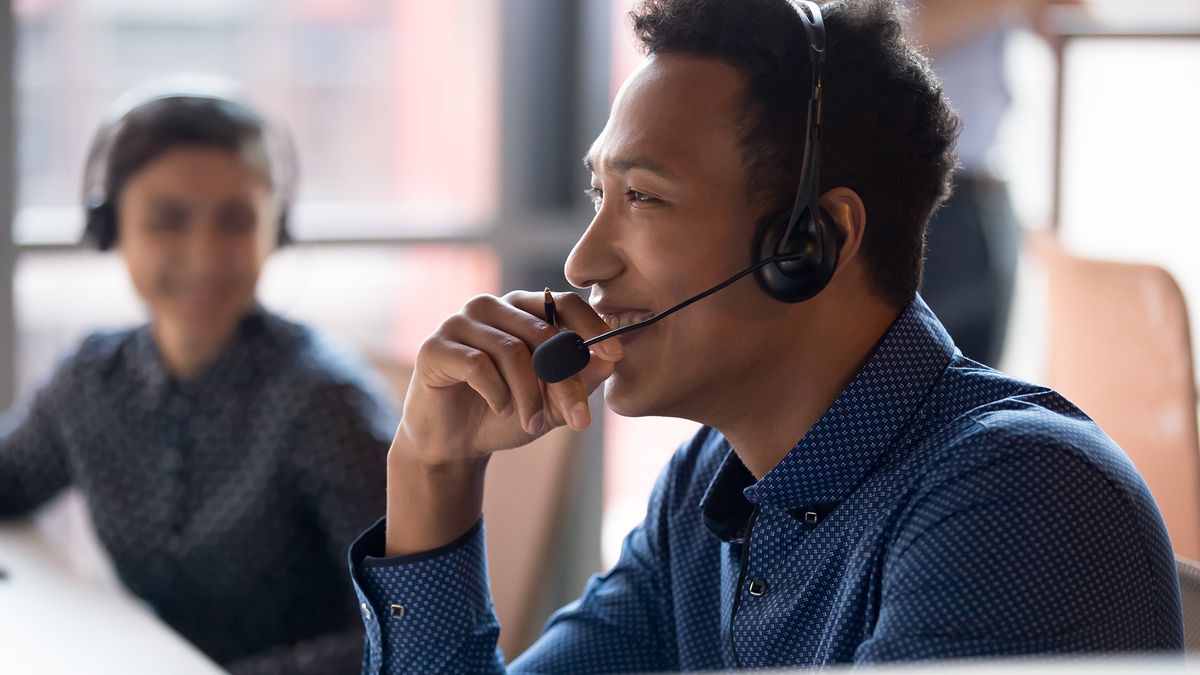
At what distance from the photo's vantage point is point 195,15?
8.93ft

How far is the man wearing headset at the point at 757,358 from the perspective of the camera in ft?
3.39

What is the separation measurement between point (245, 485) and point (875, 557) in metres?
1.03

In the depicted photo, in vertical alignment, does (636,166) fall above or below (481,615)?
above

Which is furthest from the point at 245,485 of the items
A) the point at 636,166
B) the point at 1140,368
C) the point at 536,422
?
the point at 1140,368

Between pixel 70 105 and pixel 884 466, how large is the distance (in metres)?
2.16

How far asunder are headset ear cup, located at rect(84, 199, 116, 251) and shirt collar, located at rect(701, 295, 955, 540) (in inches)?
48.3

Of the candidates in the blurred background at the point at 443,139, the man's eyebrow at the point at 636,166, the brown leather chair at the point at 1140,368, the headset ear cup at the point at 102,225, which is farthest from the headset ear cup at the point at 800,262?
the blurred background at the point at 443,139

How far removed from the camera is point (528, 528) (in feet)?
5.82

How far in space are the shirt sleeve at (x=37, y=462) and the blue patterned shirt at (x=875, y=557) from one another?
95 cm

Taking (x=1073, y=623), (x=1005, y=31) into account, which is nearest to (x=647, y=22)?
(x=1073, y=623)

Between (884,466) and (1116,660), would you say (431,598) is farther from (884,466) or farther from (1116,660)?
(1116,660)

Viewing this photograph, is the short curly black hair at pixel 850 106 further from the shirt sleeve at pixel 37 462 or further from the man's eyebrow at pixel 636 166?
the shirt sleeve at pixel 37 462

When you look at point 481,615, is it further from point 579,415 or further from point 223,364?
point 223,364

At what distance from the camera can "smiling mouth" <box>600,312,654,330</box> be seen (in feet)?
3.67
